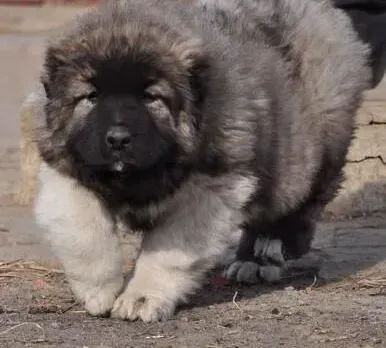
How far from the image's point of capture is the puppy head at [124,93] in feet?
15.5

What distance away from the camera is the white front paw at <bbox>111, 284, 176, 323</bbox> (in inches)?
197

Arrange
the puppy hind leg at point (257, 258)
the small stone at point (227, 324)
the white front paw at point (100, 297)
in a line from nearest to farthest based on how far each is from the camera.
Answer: the small stone at point (227, 324) → the white front paw at point (100, 297) → the puppy hind leg at point (257, 258)

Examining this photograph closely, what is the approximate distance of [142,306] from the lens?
5.00m

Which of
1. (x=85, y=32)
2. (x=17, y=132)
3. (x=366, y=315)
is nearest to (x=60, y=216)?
(x=85, y=32)

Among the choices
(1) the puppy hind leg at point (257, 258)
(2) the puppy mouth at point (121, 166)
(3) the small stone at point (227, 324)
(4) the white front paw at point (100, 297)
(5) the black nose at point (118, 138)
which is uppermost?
(5) the black nose at point (118, 138)

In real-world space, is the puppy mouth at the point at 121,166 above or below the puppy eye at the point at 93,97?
below

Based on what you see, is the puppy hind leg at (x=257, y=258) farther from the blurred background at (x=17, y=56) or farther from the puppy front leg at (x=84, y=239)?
Answer: the blurred background at (x=17, y=56)

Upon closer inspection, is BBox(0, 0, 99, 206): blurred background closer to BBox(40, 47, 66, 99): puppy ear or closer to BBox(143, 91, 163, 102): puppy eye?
BBox(40, 47, 66, 99): puppy ear

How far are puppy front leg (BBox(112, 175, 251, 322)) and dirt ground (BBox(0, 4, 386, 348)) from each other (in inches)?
3.1

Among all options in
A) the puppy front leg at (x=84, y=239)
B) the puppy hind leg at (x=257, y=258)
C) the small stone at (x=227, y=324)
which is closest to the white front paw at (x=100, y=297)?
the puppy front leg at (x=84, y=239)

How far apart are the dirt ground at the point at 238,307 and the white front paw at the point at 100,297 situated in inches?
1.9

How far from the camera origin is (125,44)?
482cm

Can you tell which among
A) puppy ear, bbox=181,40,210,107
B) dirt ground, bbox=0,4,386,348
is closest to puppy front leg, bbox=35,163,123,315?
dirt ground, bbox=0,4,386,348

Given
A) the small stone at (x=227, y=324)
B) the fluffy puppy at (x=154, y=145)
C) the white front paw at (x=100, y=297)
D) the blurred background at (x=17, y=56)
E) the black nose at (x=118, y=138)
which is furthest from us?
the blurred background at (x=17, y=56)
